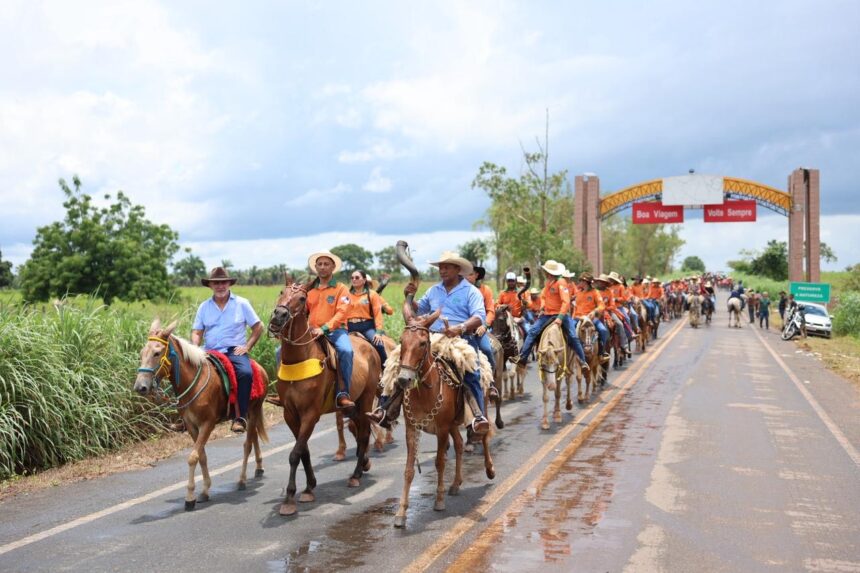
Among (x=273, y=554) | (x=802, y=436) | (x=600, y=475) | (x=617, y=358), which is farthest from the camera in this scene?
(x=617, y=358)

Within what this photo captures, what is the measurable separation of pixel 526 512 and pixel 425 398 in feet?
4.59

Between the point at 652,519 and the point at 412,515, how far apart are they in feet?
7.08

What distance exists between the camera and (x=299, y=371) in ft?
26.2

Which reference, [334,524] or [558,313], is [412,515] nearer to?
[334,524]

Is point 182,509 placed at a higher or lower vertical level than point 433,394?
lower

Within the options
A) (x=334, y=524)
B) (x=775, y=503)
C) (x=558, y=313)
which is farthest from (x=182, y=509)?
(x=558, y=313)

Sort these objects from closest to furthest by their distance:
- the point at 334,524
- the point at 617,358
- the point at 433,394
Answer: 1. the point at 334,524
2. the point at 433,394
3. the point at 617,358

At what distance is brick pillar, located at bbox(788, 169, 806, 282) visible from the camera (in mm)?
52750

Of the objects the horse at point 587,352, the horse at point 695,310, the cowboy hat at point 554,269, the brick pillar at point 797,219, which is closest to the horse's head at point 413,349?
the cowboy hat at point 554,269

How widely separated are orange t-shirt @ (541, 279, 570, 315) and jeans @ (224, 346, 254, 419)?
239 inches

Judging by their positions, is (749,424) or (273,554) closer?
(273,554)

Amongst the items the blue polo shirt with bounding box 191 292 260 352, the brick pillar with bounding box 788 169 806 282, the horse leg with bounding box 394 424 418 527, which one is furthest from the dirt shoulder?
the brick pillar with bounding box 788 169 806 282

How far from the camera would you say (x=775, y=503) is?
7.71 metres

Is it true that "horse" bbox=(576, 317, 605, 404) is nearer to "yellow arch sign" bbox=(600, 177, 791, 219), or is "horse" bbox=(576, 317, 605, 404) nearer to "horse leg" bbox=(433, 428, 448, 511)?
"horse leg" bbox=(433, 428, 448, 511)
